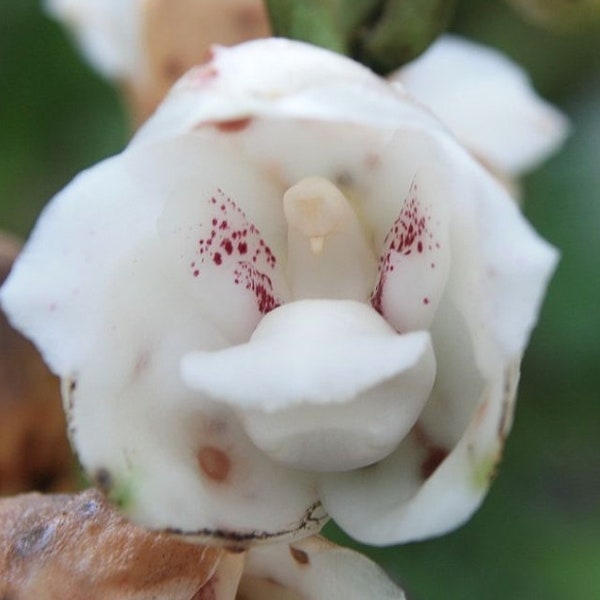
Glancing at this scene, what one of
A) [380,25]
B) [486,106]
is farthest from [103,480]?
[486,106]

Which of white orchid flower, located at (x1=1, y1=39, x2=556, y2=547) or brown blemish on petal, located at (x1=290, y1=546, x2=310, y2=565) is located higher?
white orchid flower, located at (x1=1, y1=39, x2=556, y2=547)

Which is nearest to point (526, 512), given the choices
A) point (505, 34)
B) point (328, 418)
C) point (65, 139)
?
point (505, 34)

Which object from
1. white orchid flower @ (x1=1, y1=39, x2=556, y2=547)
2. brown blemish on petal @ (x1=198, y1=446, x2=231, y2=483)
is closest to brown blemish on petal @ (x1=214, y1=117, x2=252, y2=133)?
white orchid flower @ (x1=1, y1=39, x2=556, y2=547)

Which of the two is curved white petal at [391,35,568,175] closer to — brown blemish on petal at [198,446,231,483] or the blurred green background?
the blurred green background

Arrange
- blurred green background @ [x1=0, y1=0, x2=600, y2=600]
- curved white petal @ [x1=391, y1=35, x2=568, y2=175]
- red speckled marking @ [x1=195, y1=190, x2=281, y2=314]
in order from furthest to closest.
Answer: blurred green background @ [x1=0, y1=0, x2=600, y2=600] → curved white petal @ [x1=391, y1=35, x2=568, y2=175] → red speckled marking @ [x1=195, y1=190, x2=281, y2=314]

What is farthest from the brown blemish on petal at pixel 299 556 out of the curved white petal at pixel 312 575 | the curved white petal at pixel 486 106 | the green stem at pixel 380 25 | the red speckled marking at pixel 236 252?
the curved white petal at pixel 486 106

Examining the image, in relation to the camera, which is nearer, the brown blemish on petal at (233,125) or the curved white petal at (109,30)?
the brown blemish on petal at (233,125)

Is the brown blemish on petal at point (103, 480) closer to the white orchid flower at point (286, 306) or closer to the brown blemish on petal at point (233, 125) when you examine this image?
the white orchid flower at point (286, 306)
